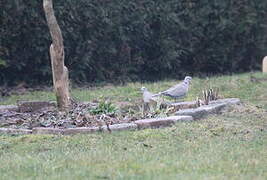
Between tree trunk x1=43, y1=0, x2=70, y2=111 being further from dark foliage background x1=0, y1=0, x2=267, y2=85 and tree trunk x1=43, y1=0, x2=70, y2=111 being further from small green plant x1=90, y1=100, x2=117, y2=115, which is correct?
dark foliage background x1=0, y1=0, x2=267, y2=85

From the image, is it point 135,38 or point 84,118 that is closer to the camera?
point 84,118

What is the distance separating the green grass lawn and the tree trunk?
1.32 metres

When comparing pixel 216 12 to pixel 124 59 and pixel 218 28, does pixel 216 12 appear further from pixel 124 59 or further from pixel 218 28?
pixel 124 59

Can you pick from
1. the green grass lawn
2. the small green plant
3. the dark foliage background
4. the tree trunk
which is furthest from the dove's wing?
the dark foliage background

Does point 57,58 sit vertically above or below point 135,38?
above

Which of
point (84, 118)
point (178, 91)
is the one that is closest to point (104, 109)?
point (84, 118)

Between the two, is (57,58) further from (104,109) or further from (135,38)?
(135,38)

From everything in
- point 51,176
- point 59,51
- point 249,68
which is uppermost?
point 59,51

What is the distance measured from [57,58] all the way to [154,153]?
251cm

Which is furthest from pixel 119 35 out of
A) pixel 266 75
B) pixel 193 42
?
pixel 266 75

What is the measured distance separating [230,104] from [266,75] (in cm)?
454

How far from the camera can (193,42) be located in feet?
52.2

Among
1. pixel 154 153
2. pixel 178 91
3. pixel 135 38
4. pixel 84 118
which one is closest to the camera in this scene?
pixel 154 153

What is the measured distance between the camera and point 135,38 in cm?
1513
